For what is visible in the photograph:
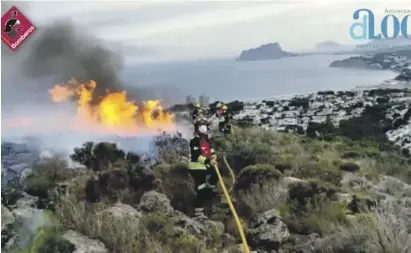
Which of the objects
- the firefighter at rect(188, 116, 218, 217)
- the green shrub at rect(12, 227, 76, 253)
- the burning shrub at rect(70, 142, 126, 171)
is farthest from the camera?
the firefighter at rect(188, 116, 218, 217)

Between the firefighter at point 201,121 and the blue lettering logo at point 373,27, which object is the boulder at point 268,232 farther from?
the blue lettering logo at point 373,27

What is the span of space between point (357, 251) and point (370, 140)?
609 mm

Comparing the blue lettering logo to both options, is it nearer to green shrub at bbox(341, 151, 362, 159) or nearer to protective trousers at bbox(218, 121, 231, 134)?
green shrub at bbox(341, 151, 362, 159)

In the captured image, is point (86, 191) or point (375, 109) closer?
point (86, 191)

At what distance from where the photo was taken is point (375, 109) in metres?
4.02

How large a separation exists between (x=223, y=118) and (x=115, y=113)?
1.84ft

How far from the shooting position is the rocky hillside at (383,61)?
3.88 metres


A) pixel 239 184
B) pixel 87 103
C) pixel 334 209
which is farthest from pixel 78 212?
pixel 334 209

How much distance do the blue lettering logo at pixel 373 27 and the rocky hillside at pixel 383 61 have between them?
94mm

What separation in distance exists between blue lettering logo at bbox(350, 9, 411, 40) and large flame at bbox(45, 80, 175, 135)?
106 cm

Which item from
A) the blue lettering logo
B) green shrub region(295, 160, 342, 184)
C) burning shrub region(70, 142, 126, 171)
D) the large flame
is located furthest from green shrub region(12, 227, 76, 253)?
the blue lettering logo

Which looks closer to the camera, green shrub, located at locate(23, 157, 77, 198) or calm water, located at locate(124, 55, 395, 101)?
green shrub, located at locate(23, 157, 77, 198)

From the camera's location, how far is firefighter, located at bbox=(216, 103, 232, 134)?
3.86 m

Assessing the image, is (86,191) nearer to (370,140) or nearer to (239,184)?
(239,184)
